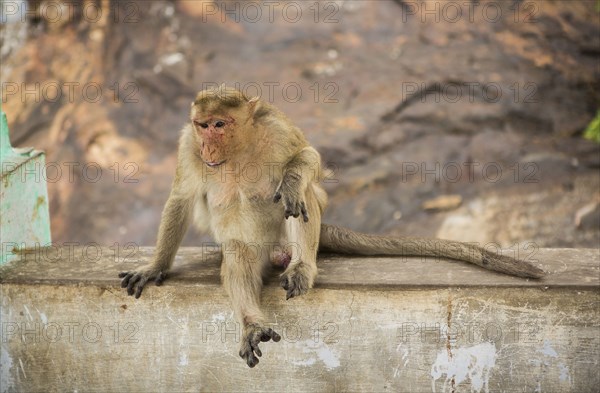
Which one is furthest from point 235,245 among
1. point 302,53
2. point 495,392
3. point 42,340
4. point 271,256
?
point 302,53

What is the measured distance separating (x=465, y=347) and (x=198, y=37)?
30.3ft

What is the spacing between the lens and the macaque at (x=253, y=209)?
4527 mm

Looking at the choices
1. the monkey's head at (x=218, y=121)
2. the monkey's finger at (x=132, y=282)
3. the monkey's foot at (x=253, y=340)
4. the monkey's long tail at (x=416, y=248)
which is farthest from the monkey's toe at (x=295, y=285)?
the monkey's finger at (x=132, y=282)

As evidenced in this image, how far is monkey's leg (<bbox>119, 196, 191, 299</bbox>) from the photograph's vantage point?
4.81 m

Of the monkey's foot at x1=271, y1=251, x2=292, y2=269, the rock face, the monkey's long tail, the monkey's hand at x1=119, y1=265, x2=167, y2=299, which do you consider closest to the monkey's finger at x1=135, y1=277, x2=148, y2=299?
the monkey's hand at x1=119, y1=265, x2=167, y2=299

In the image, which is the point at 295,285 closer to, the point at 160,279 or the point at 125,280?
the point at 160,279

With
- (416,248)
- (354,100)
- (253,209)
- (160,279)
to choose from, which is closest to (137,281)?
(160,279)

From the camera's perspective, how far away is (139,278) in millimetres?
4805

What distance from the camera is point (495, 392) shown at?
185 inches

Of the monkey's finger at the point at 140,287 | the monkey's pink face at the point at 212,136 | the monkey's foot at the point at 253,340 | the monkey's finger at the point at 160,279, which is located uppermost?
the monkey's pink face at the point at 212,136

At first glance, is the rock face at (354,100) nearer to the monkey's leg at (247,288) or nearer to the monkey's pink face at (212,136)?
the monkey's leg at (247,288)

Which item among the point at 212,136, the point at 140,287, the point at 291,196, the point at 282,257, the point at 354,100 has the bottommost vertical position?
the point at 140,287

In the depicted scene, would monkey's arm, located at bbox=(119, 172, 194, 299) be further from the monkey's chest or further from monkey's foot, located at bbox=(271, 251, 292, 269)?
monkey's foot, located at bbox=(271, 251, 292, 269)

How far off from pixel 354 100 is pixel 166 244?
704 centimetres
